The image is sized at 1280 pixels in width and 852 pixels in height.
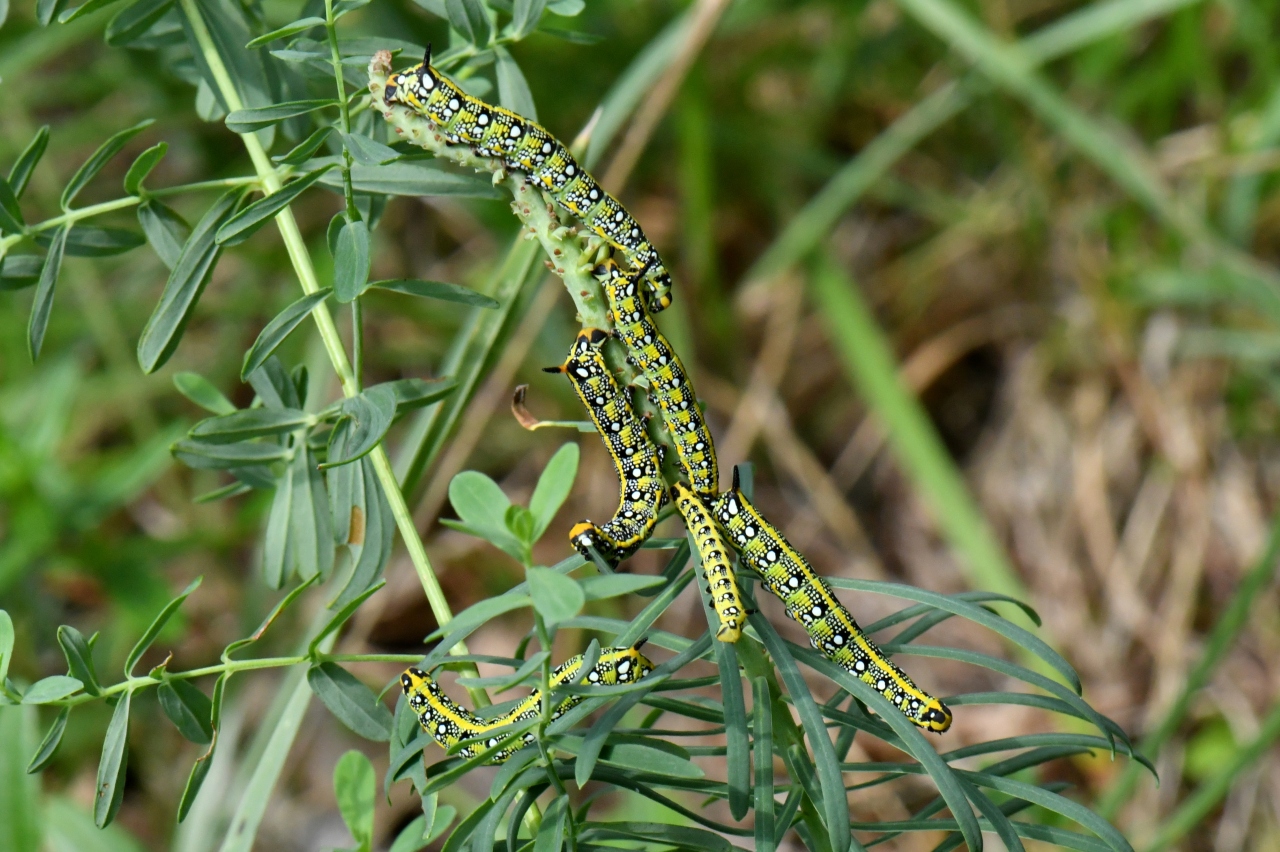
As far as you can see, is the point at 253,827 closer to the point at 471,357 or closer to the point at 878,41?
the point at 471,357

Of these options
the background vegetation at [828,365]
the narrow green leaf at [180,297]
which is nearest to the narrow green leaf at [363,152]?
the narrow green leaf at [180,297]

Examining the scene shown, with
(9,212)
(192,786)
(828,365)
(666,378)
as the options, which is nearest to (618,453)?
(666,378)

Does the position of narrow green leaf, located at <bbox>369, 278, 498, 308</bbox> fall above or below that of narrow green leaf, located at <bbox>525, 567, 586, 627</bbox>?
above

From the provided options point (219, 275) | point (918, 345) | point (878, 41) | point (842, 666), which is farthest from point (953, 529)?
point (219, 275)

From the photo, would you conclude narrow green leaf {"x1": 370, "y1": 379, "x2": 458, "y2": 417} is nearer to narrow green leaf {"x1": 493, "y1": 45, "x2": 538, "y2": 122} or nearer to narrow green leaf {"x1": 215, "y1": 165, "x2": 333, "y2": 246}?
narrow green leaf {"x1": 215, "y1": 165, "x2": 333, "y2": 246}

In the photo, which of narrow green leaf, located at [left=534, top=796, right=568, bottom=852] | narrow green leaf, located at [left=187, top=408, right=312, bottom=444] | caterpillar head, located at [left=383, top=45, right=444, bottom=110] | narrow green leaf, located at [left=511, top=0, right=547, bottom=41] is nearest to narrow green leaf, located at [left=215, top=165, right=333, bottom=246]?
caterpillar head, located at [left=383, top=45, right=444, bottom=110]

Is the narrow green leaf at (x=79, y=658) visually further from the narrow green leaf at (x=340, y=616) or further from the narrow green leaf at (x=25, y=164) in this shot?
the narrow green leaf at (x=25, y=164)
